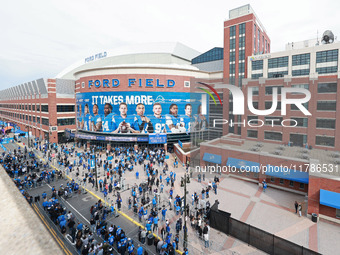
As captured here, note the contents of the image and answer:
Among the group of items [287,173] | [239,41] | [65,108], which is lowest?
[287,173]

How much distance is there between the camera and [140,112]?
44.9m

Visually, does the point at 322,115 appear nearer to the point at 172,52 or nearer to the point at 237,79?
the point at 237,79

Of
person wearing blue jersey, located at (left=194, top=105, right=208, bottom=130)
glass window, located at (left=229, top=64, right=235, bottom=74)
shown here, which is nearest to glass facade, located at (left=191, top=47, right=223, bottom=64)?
glass window, located at (left=229, top=64, right=235, bottom=74)

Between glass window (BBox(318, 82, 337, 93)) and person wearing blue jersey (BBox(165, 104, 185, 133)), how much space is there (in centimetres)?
2843

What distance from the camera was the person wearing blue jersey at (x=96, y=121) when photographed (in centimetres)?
4634

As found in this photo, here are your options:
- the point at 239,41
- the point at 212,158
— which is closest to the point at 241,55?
the point at 239,41

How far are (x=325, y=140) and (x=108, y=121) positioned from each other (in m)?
44.0

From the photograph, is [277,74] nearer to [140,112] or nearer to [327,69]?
[327,69]

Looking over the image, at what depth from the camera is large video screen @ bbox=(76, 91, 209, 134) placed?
44.8 metres

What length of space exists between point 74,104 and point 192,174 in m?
44.8

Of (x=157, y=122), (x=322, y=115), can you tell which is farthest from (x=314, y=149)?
(x=157, y=122)

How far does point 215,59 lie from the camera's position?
200ft

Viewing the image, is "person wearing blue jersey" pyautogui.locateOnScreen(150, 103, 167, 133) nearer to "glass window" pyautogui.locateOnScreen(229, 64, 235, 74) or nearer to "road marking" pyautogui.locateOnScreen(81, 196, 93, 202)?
"glass window" pyautogui.locateOnScreen(229, 64, 235, 74)

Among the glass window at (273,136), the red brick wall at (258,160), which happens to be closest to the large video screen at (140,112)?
the red brick wall at (258,160)
